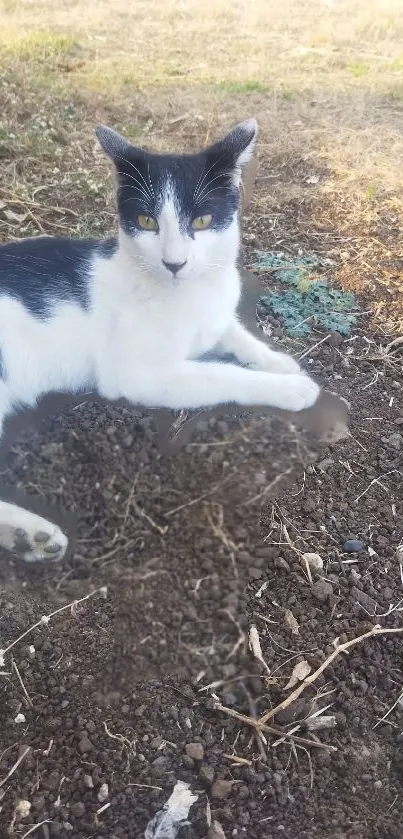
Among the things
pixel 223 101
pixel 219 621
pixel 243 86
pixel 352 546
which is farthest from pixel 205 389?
pixel 243 86

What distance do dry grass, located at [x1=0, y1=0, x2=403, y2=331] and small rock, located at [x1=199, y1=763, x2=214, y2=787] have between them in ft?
6.01

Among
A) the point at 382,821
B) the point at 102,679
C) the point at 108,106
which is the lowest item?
the point at 382,821

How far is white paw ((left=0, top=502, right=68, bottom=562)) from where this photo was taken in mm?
1303

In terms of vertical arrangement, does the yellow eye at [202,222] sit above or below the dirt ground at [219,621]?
above

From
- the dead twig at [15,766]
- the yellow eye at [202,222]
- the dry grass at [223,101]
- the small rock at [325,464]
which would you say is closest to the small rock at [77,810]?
the dead twig at [15,766]

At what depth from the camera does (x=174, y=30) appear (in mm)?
3182

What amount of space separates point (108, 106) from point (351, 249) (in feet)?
4.69

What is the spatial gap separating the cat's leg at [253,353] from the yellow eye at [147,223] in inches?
16.9

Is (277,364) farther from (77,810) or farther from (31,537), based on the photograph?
(77,810)

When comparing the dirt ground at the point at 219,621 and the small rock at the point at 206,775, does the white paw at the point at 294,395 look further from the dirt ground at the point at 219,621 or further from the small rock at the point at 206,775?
the small rock at the point at 206,775

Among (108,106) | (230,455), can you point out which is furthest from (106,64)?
(230,455)

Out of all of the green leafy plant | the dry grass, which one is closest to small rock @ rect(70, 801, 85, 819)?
the green leafy plant

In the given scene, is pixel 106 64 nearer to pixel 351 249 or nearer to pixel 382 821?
pixel 351 249

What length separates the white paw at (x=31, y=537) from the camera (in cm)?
130
